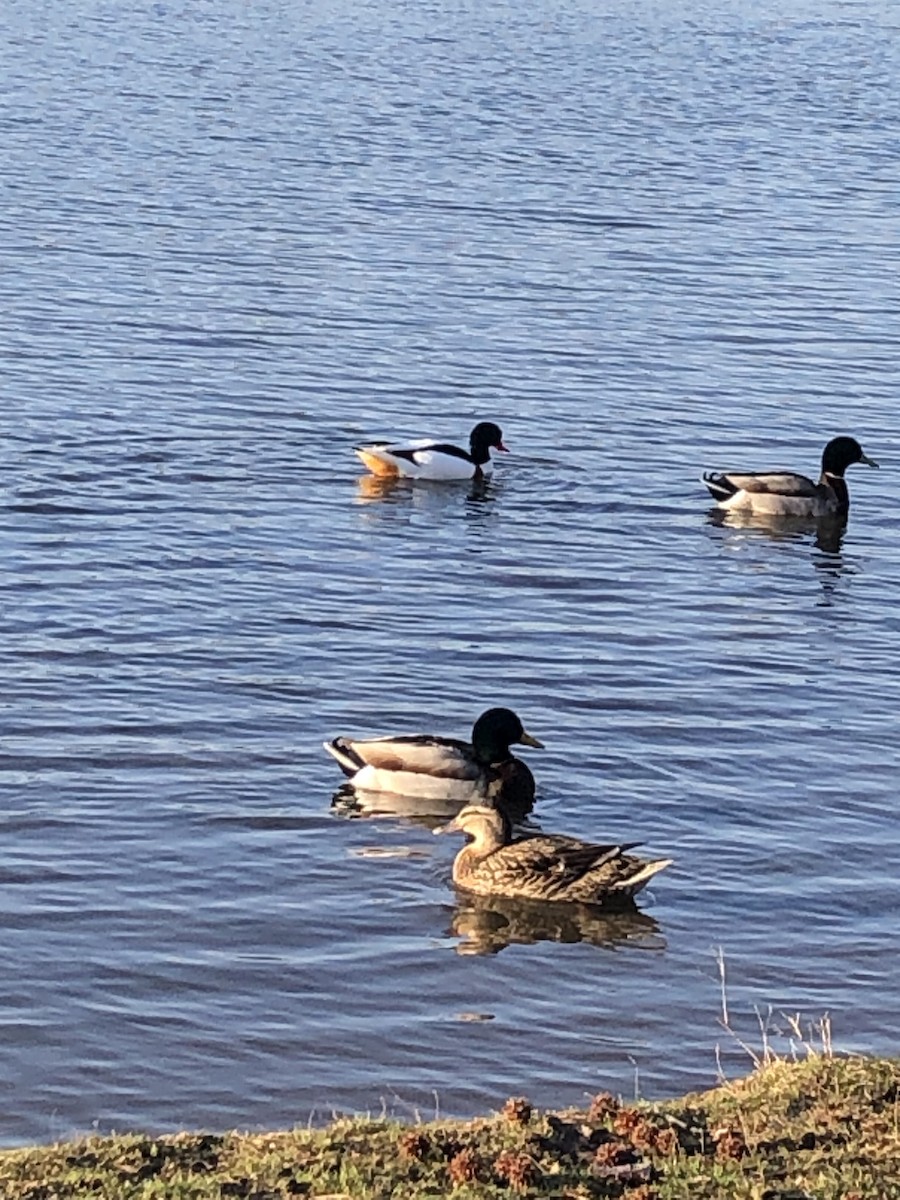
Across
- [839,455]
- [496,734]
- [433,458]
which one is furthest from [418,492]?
[496,734]

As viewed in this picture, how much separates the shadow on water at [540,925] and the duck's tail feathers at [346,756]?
4.57 ft

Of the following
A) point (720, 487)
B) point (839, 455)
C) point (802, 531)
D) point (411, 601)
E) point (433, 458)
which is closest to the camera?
point (411, 601)

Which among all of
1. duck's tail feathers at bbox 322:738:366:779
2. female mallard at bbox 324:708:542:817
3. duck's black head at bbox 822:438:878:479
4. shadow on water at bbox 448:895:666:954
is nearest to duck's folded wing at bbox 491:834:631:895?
shadow on water at bbox 448:895:666:954

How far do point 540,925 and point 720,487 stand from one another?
28.1 feet

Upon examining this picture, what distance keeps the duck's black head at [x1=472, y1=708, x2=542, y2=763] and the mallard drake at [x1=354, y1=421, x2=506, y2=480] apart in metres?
6.63

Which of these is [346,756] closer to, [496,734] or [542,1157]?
[496,734]

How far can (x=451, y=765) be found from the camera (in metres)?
13.3

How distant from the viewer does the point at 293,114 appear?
3953 cm

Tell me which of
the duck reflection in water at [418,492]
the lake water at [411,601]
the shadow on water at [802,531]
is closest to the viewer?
the lake water at [411,601]

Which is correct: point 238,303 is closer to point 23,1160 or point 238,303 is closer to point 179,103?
point 179,103

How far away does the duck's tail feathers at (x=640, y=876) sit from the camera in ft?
37.7

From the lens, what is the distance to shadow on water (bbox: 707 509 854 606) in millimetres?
19047

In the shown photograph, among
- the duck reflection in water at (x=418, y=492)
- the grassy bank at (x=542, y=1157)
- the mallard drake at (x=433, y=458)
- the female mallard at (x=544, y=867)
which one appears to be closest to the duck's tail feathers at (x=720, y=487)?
the duck reflection in water at (x=418, y=492)

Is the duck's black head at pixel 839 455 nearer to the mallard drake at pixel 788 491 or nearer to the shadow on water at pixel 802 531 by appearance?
the mallard drake at pixel 788 491
